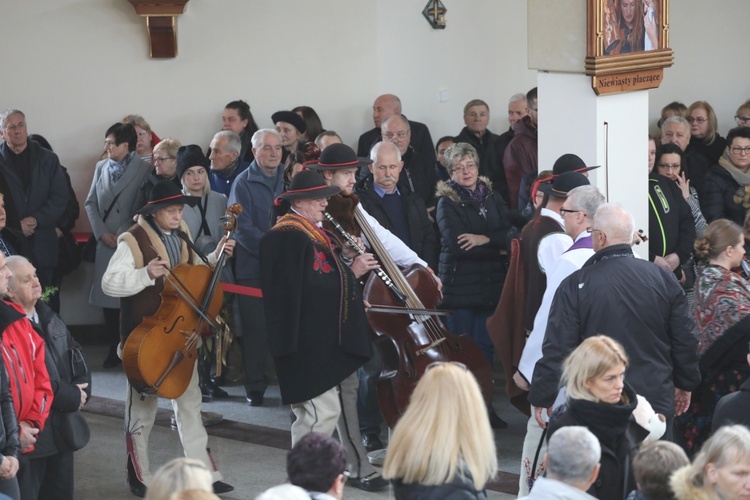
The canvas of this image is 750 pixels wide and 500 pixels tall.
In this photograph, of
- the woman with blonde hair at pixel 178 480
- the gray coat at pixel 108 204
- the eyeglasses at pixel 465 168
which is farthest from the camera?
the gray coat at pixel 108 204

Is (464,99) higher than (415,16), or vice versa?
(415,16)

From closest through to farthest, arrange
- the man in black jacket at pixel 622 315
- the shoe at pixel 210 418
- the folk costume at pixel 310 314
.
Answer: 1. the man in black jacket at pixel 622 315
2. the folk costume at pixel 310 314
3. the shoe at pixel 210 418

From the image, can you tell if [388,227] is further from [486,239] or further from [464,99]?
[464,99]

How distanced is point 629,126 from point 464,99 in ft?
11.2

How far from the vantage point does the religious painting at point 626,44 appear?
6.86m

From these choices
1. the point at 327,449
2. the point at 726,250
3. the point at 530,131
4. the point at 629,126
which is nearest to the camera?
the point at 327,449

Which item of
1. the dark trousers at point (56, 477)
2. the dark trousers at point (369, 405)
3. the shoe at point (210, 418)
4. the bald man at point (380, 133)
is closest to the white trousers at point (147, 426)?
the dark trousers at point (56, 477)

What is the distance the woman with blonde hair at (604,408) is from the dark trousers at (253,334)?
3.98 meters

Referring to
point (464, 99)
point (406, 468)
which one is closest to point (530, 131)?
point (464, 99)

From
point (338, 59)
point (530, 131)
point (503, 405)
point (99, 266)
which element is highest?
point (338, 59)

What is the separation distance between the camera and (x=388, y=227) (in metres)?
7.42

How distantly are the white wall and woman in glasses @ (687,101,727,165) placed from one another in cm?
97

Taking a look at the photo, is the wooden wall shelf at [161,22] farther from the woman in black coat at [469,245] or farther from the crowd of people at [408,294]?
the woman in black coat at [469,245]

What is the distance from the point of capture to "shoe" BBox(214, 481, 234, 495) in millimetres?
6238
